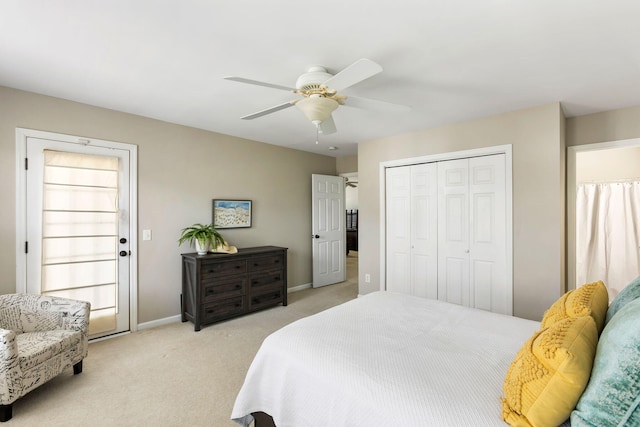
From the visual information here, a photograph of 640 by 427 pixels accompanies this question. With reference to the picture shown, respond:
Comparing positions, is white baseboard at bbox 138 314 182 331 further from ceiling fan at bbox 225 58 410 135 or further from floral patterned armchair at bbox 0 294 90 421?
ceiling fan at bbox 225 58 410 135

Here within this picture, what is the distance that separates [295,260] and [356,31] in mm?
3944

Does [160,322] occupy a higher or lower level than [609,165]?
lower

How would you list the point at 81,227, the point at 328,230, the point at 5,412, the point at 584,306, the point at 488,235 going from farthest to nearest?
the point at 328,230 < the point at 488,235 < the point at 81,227 < the point at 5,412 < the point at 584,306

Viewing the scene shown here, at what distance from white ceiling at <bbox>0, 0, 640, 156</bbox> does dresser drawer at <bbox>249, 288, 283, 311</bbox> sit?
96.0 inches

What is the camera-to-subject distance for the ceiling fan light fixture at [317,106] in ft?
7.09

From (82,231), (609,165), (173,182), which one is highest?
(609,165)

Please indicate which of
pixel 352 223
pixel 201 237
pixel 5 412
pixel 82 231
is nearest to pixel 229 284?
pixel 201 237

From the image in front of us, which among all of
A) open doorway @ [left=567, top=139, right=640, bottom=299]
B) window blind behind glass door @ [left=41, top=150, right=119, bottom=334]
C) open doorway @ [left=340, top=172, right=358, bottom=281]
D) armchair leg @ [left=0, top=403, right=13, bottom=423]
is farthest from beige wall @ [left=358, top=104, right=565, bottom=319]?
open doorway @ [left=340, top=172, right=358, bottom=281]

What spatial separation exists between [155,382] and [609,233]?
5710 mm

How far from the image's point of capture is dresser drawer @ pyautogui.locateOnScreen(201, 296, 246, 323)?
353cm

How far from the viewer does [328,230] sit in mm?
5543

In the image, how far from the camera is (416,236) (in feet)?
13.4

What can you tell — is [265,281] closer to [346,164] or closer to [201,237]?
[201,237]

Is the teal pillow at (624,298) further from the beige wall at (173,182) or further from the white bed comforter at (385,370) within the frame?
the beige wall at (173,182)
